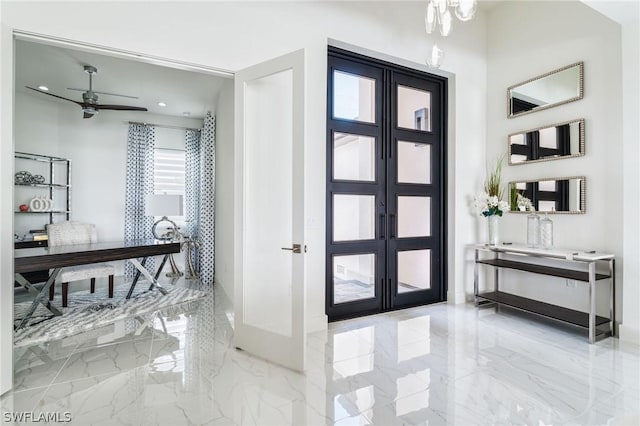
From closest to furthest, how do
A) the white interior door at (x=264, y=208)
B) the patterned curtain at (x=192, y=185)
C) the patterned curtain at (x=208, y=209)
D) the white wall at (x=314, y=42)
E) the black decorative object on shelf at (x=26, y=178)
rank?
the white wall at (x=314, y=42), the white interior door at (x=264, y=208), the black decorative object on shelf at (x=26, y=178), the patterned curtain at (x=208, y=209), the patterned curtain at (x=192, y=185)

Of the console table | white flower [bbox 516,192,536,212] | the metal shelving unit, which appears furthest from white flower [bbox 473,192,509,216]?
the metal shelving unit

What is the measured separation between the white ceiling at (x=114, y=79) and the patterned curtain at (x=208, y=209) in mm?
512

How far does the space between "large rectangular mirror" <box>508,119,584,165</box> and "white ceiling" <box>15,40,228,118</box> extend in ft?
12.2

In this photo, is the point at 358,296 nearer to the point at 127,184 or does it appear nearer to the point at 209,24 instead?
the point at 209,24

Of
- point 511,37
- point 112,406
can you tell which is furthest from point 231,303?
point 511,37

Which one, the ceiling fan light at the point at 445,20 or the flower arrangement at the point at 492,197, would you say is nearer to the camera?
the ceiling fan light at the point at 445,20

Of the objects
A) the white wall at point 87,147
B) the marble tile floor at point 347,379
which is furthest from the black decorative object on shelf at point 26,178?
the marble tile floor at point 347,379

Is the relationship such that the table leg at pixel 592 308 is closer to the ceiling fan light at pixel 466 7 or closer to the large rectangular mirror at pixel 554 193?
the large rectangular mirror at pixel 554 193

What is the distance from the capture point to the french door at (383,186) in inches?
133

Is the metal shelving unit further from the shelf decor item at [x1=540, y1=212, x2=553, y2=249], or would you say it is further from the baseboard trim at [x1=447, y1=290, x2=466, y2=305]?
the shelf decor item at [x1=540, y1=212, x2=553, y2=249]

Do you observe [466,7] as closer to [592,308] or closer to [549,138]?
[549,138]

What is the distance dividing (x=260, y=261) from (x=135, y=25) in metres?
2.04

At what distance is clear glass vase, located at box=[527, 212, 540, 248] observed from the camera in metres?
3.47

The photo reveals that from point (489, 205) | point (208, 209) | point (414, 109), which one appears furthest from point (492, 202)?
point (208, 209)
